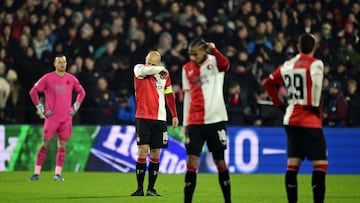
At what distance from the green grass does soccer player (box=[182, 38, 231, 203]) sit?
2099 millimetres

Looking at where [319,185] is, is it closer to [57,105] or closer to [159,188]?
[159,188]

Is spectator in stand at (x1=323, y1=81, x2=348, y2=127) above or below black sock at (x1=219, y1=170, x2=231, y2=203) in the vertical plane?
above

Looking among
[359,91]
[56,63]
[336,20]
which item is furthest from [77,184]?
[336,20]

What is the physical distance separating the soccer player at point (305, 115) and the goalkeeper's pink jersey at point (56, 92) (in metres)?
8.36

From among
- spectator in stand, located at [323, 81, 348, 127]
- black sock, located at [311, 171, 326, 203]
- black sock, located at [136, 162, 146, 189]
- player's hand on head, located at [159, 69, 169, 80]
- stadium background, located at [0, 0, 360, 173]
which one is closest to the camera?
black sock, located at [311, 171, 326, 203]

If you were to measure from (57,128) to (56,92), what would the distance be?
2.52 feet

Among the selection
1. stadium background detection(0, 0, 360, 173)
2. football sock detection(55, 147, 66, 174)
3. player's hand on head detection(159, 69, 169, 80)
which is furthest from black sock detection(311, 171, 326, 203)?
stadium background detection(0, 0, 360, 173)

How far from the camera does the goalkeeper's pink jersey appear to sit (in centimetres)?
1942

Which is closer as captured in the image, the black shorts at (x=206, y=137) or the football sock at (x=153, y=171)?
the black shorts at (x=206, y=137)

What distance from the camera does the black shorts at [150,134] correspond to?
15.8 metres

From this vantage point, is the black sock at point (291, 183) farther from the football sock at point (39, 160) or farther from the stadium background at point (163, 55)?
the stadium background at point (163, 55)

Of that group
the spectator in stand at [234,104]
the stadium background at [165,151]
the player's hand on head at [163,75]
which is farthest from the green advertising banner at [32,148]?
the player's hand on head at [163,75]

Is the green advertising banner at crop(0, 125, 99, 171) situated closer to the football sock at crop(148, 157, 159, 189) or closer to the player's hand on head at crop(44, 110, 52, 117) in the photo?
the player's hand on head at crop(44, 110, 52, 117)

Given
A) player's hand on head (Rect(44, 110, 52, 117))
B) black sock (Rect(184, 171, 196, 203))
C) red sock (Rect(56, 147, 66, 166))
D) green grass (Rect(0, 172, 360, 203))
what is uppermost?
player's hand on head (Rect(44, 110, 52, 117))
